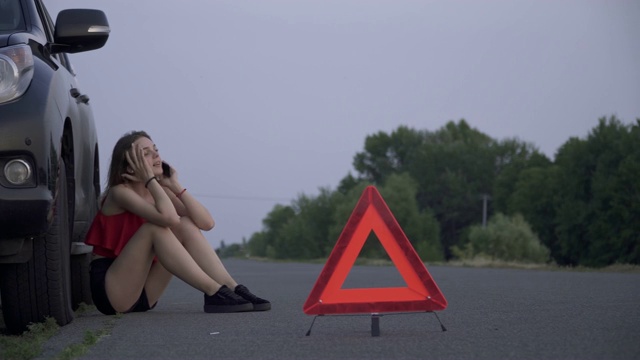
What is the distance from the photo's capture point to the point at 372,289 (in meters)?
5.93

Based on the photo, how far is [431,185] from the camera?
309 feet

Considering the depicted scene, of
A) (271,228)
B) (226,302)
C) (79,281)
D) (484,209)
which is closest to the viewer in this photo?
(226,302)

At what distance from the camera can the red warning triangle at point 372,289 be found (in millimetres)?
5832

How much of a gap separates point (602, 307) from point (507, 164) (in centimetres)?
8781

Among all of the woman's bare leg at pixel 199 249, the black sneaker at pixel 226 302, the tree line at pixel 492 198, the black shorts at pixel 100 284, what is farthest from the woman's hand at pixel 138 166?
the tree line at pixel 492 198

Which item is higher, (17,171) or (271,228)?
(271,228)

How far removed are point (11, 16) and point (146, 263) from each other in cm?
187

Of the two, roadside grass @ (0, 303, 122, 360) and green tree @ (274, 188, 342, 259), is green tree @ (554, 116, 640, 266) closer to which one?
green tree @ (274, 188, 342, 259)

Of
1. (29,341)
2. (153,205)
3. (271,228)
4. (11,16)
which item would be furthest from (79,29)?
(271,228)

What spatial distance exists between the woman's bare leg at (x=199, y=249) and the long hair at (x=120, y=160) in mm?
527

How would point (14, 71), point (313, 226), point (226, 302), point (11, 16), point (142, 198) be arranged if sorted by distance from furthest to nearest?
point (313, 226) < point (226, 302) < point (142, 198) < point (11, 16) < point (14, 71)

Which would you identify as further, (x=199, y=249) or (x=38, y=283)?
(x=199, y=249)

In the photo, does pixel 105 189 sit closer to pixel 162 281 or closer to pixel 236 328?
pixel 162 281

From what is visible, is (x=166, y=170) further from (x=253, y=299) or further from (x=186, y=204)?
(x=253, y=299)
